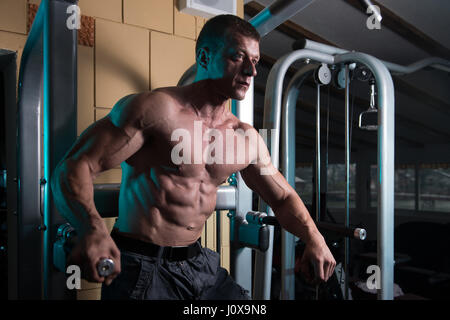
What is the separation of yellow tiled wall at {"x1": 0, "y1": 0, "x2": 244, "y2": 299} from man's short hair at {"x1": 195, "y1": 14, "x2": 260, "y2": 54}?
772mm

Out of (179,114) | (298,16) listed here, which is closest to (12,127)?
(179,114)

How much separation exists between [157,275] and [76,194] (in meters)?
0.33

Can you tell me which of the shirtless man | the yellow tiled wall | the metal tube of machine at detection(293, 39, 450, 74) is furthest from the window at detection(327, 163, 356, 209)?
the shirtless man

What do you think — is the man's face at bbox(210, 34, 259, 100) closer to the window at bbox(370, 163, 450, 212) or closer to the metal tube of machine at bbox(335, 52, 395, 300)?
the metal tube of machine at bbox(335, 52, 395, 300)

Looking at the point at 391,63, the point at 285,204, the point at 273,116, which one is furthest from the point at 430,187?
the point at 285,204

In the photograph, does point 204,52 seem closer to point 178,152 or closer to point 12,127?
point 178,152

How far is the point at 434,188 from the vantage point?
7.64 metres

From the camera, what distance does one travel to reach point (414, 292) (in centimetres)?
367

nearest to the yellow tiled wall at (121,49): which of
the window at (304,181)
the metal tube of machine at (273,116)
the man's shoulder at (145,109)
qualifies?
the metal tube of machine at (273,116)

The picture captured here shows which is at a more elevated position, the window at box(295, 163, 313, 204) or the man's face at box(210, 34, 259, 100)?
the man's face at box(210, 34, 259, 100)

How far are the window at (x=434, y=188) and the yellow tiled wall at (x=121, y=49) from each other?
6.62m

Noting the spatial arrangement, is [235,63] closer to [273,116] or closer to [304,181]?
[273,116]

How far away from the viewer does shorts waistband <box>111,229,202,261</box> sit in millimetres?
991

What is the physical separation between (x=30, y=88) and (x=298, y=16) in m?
2.36
